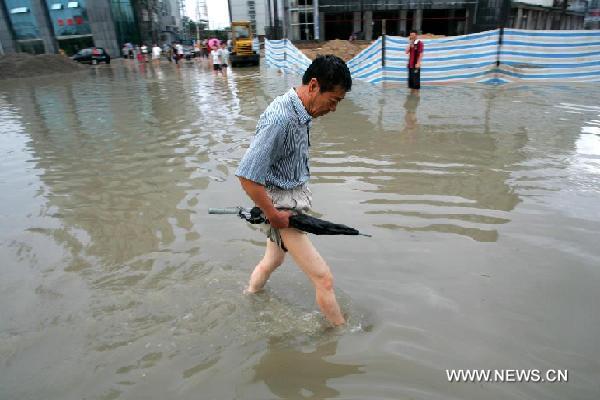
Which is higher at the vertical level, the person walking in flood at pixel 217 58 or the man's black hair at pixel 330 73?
the man's black hair at pixel 330 73

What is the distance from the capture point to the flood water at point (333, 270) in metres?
2.53

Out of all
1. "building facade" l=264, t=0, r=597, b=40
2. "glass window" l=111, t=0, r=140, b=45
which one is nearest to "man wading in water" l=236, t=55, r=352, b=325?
"building facade" l=264, t=0, r=597, b=40

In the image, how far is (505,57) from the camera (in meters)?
13.4

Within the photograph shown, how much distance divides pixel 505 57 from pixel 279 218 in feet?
45.3

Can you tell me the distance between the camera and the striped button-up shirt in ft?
7.22

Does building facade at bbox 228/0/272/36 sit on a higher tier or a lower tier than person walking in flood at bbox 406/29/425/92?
higher

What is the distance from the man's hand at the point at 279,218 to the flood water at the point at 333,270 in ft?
2.90

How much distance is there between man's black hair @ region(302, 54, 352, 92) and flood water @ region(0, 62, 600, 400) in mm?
1658

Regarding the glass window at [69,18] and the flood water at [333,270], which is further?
the glass window at [69,18]

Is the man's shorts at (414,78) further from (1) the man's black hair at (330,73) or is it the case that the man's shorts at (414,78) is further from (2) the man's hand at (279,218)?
(2) the man's hand at (279,218)

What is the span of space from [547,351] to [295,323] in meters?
1.65

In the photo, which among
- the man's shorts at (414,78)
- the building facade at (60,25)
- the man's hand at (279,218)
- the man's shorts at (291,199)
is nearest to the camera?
the man's hand at (279,218)

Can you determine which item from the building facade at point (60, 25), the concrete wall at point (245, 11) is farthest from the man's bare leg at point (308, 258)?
the concrete wall at point (245, 11)

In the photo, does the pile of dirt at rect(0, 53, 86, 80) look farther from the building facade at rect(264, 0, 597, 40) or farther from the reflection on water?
the reflection on water
